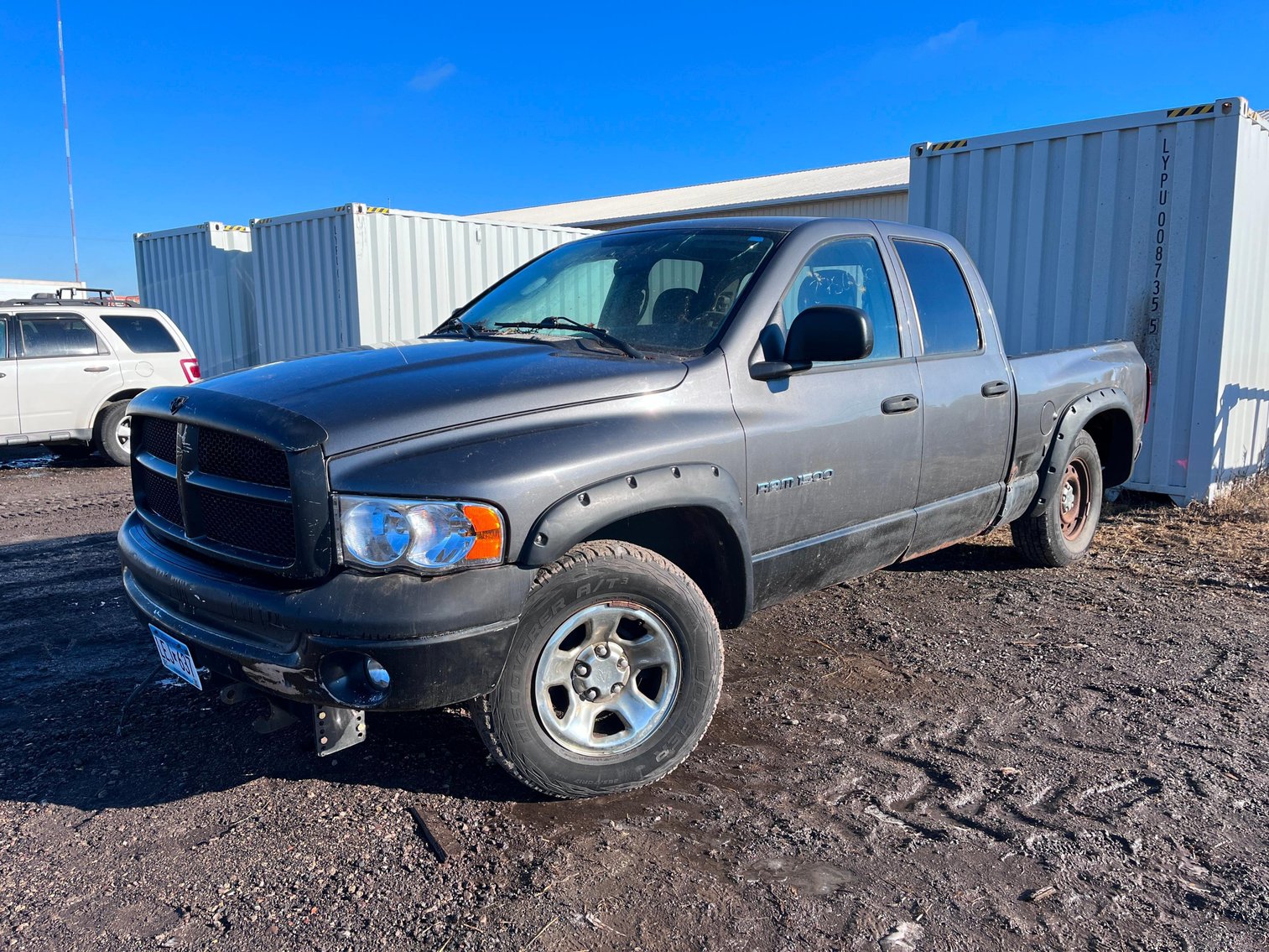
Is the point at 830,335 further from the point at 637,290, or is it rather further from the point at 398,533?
the point at 398,533

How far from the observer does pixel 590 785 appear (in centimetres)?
301

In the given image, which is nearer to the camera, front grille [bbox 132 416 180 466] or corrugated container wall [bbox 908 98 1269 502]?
front grille [bbox 132 416 180 466]

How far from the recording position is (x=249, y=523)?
284cm

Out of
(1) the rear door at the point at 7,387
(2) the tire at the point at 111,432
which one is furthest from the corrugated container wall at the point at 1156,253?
(1) the rear door at the point at 7,387

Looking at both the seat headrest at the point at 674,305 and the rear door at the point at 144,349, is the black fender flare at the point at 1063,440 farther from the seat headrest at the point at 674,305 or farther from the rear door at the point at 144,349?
the rear door at the point at 144,349

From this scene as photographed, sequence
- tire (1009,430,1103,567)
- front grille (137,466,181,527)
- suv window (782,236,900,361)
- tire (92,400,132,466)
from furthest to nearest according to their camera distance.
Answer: tire (92,400,132,466) → tire (1009,430,1103,567) → suv window (782,236,900,361) → front grille (137,466,181,527)

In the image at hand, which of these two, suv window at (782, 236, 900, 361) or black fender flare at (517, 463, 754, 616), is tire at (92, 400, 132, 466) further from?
black fender flare at (517, 463, 754, 616)

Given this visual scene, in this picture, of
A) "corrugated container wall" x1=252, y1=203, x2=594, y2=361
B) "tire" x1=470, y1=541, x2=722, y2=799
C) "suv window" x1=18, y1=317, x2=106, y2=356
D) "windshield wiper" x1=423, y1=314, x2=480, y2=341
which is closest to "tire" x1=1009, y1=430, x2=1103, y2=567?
"tire" x1=470, y1=541, x2=722, y2=799

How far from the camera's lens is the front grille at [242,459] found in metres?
2.74

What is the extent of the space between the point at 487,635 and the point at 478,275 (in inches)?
451

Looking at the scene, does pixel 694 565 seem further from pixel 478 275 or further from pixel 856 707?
pixel 478 275

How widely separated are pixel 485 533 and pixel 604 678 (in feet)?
2.27

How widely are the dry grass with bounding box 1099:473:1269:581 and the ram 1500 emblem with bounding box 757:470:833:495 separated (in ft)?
A: 12.1

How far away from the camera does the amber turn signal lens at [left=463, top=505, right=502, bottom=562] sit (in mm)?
2646
